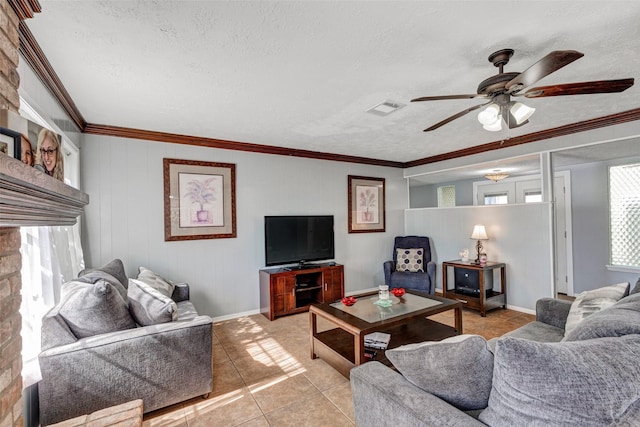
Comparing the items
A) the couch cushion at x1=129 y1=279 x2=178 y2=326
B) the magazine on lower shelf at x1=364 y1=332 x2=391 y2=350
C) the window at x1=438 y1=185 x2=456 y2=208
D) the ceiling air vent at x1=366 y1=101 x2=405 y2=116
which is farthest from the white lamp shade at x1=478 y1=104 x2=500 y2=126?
the window at x1=438 y1=185 x2=456 y2=208

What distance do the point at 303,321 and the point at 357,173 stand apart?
2.54 m

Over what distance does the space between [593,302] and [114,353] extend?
3.07m

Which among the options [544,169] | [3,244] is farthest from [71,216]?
[544,169]

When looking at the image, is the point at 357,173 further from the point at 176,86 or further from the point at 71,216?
the point at 71,216

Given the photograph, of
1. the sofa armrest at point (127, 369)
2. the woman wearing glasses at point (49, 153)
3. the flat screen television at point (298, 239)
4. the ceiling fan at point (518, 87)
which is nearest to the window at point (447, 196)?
the flat screen television at point (298, 239)

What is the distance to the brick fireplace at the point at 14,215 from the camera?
999 mm

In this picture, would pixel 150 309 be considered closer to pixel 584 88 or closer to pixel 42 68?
pixel 42 68

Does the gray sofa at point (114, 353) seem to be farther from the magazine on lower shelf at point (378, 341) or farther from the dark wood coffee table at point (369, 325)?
the magazine on lower shelf at point (378, 341)

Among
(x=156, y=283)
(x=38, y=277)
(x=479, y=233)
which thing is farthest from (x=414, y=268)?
(x=38, y=277)

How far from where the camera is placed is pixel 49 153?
1404mm

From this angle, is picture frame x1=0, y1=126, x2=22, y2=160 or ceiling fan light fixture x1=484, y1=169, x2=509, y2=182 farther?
ceiling fan light fixture x1=484, y1=169, x2=509, y2=182

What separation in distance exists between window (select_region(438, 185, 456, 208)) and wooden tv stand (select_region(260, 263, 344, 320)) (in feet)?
11.9

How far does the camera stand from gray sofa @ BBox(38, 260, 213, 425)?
1.81 metres

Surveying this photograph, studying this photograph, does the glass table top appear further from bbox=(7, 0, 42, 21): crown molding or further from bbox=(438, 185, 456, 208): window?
bbox=(438, 185, 456, 208): window
